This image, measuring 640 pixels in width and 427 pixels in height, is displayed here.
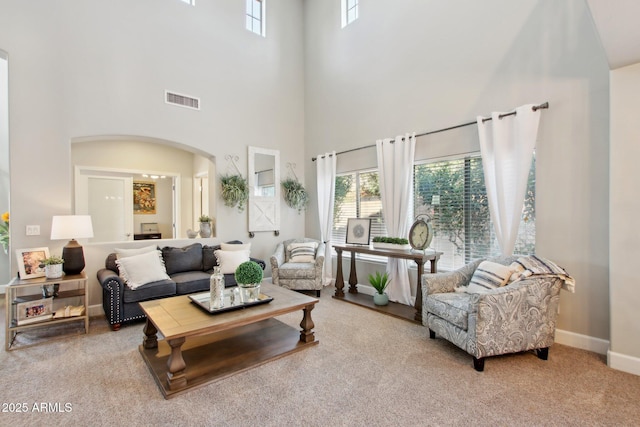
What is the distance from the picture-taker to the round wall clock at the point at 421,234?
3.86 meters

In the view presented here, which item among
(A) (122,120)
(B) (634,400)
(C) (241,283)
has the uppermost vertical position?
(A) (122,120)

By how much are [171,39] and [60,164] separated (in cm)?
245

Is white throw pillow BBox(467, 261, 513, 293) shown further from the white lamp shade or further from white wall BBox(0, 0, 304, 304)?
the white lamp shade

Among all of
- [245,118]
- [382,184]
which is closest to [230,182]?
[245,118]

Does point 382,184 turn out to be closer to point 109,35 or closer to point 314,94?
point 314,94

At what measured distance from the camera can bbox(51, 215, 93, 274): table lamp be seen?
337 centimetres

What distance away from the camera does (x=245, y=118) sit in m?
5.46

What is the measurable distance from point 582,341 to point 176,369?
373cm

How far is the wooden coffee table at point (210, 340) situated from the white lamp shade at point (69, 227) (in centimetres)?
139

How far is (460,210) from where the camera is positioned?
3.91 m

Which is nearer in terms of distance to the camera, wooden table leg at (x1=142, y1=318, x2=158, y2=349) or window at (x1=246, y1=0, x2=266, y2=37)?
wooden table leg at (x1=142, y1=318, x2=158, y2=349)

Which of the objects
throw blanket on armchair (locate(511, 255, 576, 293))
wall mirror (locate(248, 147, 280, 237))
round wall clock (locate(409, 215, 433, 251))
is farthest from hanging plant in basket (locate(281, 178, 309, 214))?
throw blanket on armchair (locate(511, 255, 576, 293))

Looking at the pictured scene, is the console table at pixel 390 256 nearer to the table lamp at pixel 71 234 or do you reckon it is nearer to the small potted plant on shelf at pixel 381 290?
the small potted plant on shelf at pixel 381 290

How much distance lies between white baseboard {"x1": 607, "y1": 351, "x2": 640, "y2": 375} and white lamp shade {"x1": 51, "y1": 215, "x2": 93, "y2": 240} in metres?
5.36
